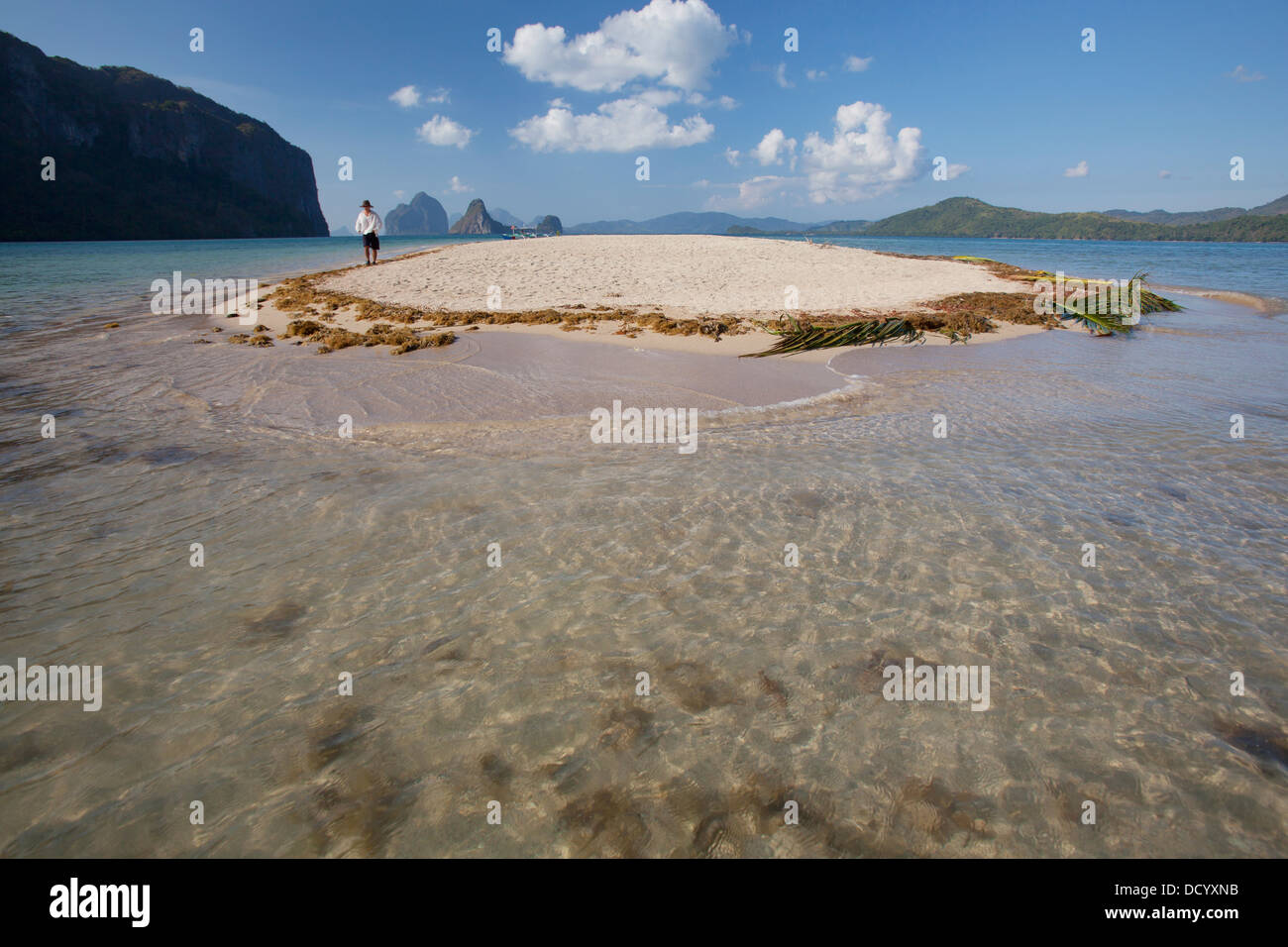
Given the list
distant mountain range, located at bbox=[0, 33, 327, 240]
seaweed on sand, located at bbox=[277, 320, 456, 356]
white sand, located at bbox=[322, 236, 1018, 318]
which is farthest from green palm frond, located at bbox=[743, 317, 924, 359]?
distant mountain range, located at bbox=[0, 33, 327, 240]

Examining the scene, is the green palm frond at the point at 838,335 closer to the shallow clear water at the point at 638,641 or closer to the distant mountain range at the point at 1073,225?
the shallow clear water at the point at 638,641

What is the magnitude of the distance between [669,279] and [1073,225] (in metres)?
181

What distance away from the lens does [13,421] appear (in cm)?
707

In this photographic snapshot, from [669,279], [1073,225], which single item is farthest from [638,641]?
[1073,225]

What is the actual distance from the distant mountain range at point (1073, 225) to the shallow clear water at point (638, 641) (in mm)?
122568

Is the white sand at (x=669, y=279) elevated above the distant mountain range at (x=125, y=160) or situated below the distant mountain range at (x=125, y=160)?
below

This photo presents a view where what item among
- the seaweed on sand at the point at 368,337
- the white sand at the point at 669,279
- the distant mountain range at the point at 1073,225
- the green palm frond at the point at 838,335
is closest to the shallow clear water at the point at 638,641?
the seaweed on sand at the point at 368,337

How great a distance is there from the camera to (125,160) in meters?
124

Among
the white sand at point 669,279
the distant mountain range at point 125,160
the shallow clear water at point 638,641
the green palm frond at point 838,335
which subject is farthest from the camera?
the distant mountain range at point 125,160

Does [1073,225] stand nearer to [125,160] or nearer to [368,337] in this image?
[368,337]

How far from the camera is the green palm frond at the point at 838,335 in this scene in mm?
11773

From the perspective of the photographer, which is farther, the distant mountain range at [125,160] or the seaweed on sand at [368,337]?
the distant mountain range at [125,160]

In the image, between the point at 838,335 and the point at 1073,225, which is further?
the point at 1073,225
